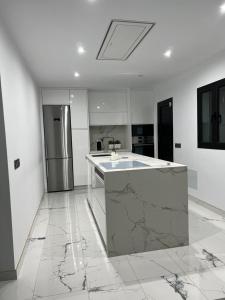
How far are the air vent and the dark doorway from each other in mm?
2119

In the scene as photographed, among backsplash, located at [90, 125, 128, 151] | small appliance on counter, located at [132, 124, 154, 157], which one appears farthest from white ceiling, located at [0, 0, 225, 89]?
backsplash, located at [90, 125, 128, 151]

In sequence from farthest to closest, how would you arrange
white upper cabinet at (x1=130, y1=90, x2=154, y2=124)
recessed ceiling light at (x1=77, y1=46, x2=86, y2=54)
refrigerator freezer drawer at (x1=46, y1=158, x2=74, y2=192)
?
1. white upper cabinet at (x1=130, y1=90, x2=154, y2=124)
2. refrigerator freezer drawer at (x1=46, y1=158, x2=74, y2=192)
3. recessed ceiling light at (x1=77, y1=46, x2=86, y2=54)

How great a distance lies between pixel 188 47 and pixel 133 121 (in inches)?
114

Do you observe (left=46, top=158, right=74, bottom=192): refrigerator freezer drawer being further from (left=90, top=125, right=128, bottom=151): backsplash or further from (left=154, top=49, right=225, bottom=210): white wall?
(left=154, top=49, right=225, bottom=210): white wall

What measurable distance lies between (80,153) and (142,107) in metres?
→ 2.00

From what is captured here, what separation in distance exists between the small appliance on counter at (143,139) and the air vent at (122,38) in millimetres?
2814

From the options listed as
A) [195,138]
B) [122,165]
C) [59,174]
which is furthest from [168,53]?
[59,174]

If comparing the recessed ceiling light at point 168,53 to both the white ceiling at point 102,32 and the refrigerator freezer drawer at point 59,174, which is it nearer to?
the white ceiling at point 102,32

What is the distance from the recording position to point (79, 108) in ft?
18.0

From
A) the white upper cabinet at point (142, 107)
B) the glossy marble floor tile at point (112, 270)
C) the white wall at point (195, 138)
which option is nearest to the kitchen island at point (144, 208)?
the glossy marble floor tile at point (112, 270)

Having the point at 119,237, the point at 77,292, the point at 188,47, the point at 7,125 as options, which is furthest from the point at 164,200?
the point at 188,47

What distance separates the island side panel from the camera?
2.40 metres

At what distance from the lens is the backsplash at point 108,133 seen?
618cm

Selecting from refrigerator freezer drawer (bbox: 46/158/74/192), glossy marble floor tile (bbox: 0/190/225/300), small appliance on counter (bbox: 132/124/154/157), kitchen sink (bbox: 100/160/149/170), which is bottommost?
glossy marble floor tile (bbox: 0/190/225/300)
